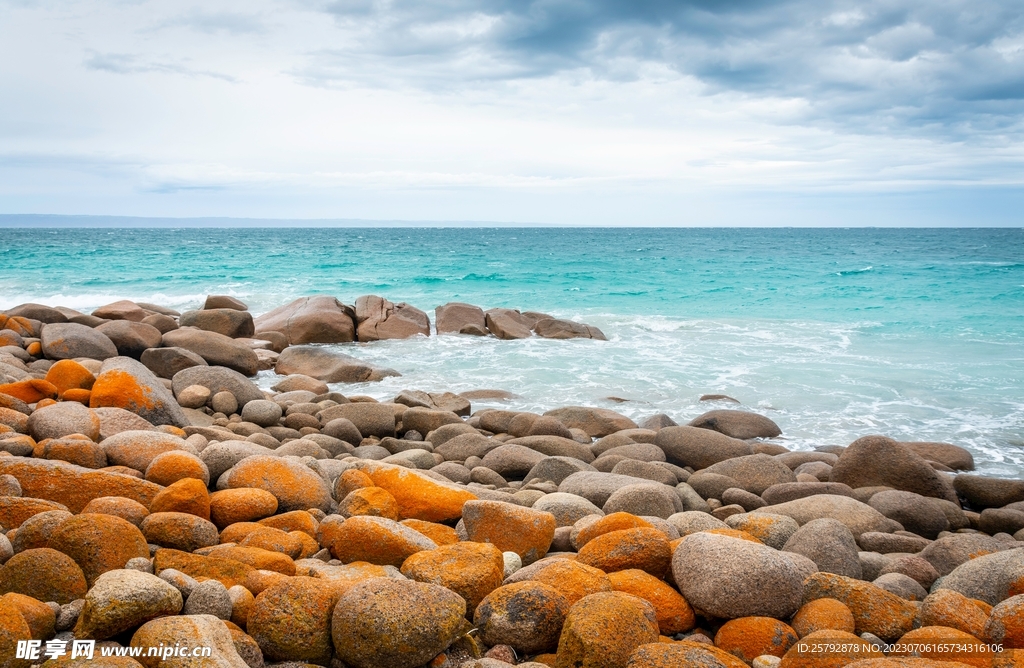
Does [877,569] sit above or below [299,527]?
below

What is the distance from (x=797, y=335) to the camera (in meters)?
16.4

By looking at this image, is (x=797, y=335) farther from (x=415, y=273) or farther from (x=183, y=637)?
(x=415, y=273)

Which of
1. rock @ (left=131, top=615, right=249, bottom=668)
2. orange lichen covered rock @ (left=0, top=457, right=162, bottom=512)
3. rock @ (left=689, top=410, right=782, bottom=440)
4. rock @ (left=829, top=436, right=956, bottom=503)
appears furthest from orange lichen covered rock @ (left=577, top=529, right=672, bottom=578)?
rock @ (left=689, top=410, right=782, bottom=440)

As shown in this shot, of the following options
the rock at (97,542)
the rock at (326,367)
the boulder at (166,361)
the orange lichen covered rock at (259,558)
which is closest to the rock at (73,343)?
the boulder at (166,361)

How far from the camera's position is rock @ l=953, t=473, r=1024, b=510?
632cm

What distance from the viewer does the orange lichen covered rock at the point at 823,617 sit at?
2.99 m

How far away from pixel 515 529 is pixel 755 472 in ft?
11.1

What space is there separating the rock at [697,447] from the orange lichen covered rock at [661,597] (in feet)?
13.7

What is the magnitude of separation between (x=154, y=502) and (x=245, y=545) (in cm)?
63

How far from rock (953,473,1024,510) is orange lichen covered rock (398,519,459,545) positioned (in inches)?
205

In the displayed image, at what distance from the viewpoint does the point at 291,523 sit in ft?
12.5

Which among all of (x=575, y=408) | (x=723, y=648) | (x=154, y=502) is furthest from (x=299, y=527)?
(x=575, y=408)

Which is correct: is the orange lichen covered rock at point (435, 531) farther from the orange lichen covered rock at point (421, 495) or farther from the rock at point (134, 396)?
the rock at point (134, 396)

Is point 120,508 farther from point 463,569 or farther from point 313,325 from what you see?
point 313,325
